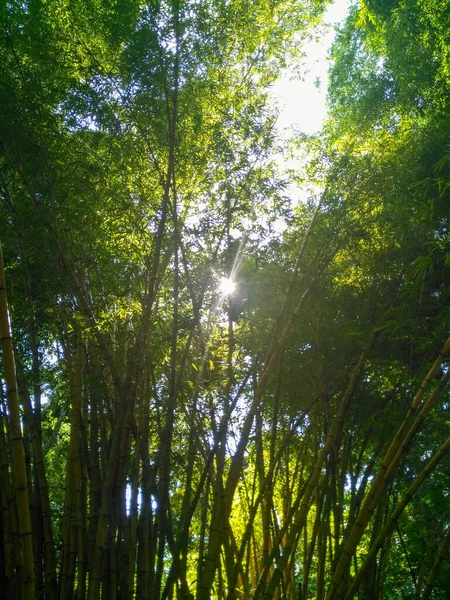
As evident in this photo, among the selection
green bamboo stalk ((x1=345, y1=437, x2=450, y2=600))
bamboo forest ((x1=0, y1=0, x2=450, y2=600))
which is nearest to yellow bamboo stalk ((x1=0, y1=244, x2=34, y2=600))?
bamboo forest ((x1=0, y1=0, x2=450, y2=600))

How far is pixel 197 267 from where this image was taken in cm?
363

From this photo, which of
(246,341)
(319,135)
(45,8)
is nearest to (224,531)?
(246,341)

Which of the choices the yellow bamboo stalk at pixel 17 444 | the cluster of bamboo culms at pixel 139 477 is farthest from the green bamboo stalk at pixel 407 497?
the yellow bamboo stalk at pixel 17 444

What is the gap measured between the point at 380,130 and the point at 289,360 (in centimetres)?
180

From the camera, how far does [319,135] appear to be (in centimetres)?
415

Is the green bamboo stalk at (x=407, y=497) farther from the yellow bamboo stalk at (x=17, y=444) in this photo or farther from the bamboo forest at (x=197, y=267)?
the yellow bamboo stalk at (x=17, y=444)

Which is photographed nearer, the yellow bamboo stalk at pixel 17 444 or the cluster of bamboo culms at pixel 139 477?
the yellow bamboo stalk at pixel 17 444

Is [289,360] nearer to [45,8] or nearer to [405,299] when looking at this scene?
[405,299]

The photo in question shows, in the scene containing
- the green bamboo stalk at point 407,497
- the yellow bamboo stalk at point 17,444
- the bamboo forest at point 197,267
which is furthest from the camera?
the bamboo forest at point 197,267

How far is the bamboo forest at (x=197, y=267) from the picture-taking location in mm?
3268

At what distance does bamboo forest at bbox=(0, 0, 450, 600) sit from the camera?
3.27 meters

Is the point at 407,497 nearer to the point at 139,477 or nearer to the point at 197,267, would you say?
the point at 139,477

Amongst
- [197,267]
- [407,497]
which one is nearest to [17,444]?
[197,267]

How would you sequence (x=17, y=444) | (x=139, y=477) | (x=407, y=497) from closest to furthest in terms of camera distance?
(x=17, y=444) → (x=407, y=497) → (x=139, y=477)
